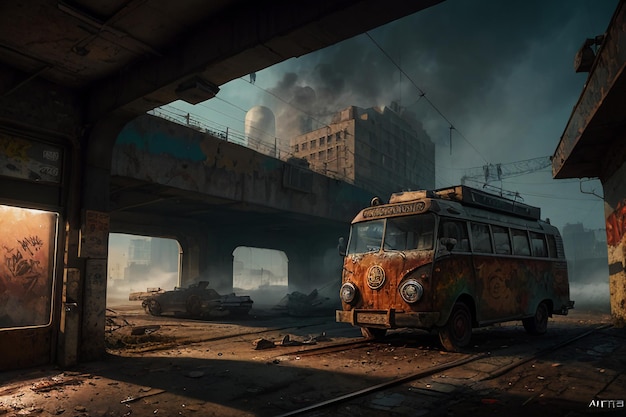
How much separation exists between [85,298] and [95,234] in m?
1.21

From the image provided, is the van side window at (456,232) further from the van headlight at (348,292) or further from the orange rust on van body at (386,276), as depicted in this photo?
the van headlight at (348,292)

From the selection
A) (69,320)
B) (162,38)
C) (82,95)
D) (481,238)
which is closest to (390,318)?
(481,238)

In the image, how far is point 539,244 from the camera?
37.2 ft

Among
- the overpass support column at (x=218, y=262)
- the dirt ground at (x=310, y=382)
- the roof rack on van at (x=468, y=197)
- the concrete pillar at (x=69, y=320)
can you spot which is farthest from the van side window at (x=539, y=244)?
the overpass support column at (x=218, y=262)

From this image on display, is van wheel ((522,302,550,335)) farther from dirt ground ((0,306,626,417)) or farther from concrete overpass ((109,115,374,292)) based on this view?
concrete overpass ((109,115,374,292))

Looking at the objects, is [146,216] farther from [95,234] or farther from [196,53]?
[196,53]

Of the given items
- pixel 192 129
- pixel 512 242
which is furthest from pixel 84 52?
pixel 512 242

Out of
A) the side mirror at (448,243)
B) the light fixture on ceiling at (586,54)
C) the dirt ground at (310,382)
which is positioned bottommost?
the dirt ground at (310,382)

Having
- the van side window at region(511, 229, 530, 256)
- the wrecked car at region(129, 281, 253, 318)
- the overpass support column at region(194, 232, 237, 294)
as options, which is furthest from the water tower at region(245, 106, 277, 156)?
the van side window at region(511, 229, 530, 256)

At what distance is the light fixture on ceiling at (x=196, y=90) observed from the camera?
6668 mm

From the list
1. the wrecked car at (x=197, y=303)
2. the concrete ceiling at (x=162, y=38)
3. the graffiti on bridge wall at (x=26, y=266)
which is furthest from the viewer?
the wrecked car at (x=197, y=303)

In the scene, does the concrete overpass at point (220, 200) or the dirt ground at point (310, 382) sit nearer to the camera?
the dirt ground at point (310, 382)

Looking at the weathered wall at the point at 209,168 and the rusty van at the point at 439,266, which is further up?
the weathered wall at the point at 209,168

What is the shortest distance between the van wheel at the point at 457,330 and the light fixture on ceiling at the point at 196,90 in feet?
19.9
